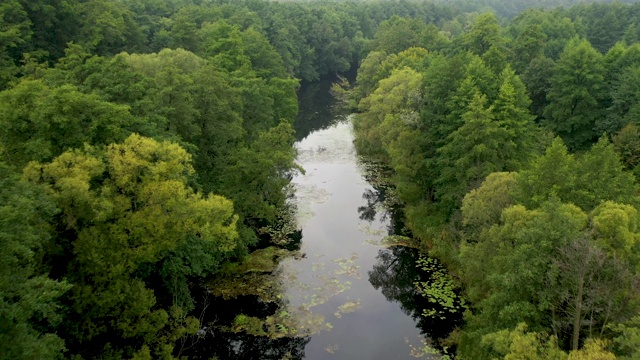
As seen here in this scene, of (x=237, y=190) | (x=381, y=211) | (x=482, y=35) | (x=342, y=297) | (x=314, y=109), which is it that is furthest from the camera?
(x=314, y=109)

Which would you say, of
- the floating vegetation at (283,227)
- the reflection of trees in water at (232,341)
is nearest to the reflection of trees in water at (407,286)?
the reflection of trees in water at (232,341)

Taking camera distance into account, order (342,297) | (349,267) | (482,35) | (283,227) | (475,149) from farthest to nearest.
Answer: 1. (482,35)
2. (283,227)
3. (349,267)
4. (475,149)
5. (342,297)

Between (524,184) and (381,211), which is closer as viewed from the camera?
(524,184)

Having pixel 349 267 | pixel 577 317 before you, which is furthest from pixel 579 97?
pixel 577 317

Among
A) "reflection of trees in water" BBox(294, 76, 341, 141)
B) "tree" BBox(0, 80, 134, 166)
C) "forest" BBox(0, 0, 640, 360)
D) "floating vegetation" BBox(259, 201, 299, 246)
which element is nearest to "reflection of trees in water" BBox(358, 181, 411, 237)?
"forest" BBox(0, 0, 640, 360)

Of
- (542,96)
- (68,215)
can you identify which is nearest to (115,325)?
(68,215)

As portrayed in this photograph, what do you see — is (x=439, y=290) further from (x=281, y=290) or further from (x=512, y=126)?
(x=512, y=126)

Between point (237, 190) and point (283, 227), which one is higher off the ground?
point (237, 190)
